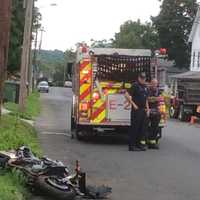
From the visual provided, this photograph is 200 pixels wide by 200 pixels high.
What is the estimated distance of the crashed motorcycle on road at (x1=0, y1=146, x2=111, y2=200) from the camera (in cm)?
896

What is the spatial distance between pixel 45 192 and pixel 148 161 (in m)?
5.42

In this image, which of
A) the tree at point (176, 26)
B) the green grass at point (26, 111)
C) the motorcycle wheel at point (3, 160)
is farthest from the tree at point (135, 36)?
the motorcycle wheel at point (3, 160)

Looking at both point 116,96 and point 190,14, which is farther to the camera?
point 190,14

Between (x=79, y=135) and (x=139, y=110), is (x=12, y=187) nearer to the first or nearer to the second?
(x=139, y=110)

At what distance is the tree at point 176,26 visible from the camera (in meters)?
76.9

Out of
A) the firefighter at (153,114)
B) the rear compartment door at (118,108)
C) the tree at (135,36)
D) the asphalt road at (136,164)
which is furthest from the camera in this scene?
the tree at (135,36)

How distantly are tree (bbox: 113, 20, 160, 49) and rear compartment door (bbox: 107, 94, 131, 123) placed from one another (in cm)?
6413

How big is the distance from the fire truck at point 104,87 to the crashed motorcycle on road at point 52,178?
7487mm

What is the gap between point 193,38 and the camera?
227 feet

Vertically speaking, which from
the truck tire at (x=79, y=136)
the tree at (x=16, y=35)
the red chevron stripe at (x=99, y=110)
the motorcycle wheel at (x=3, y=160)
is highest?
the tree at (x=16, y=35)

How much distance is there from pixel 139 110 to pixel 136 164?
321 cm

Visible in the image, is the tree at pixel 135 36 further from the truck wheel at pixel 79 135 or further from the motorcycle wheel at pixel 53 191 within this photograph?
the motorcycle wheel at pixel 53 191

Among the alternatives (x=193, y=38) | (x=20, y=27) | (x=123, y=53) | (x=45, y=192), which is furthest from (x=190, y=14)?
(x=45, y=192)

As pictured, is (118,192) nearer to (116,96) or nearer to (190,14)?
(116,96)
